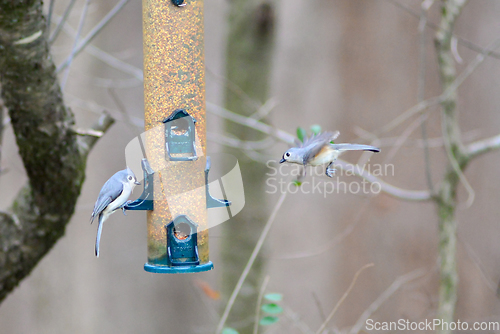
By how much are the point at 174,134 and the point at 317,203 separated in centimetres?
392

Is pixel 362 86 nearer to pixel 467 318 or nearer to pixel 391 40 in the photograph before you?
pixel 391 40

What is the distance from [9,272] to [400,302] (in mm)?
4377

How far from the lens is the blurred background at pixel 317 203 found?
5.12 meters

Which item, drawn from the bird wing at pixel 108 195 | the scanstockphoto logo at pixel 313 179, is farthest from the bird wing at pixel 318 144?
the scanstockphoto logo at pixel 313 179

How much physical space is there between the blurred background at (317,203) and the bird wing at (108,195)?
10.3ft

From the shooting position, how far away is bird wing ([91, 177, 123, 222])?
1914mm

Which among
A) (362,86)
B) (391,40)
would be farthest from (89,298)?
(391,40)

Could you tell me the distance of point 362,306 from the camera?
5.71 metres

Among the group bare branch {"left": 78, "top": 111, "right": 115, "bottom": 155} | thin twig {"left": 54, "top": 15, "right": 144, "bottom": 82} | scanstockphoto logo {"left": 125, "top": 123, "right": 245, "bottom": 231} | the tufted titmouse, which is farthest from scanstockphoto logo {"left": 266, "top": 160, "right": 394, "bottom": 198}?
A: the tufted titmouse

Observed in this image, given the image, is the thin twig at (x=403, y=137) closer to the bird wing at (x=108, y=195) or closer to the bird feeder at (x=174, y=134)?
the bird feeder at (x=174, y=134)

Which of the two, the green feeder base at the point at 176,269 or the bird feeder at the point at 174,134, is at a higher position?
the bird feeder at the point at 174,134

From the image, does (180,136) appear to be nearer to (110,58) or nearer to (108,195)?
(108,195)

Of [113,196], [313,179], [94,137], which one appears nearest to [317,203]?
[313,179]

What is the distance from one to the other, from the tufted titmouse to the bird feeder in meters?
0.17
